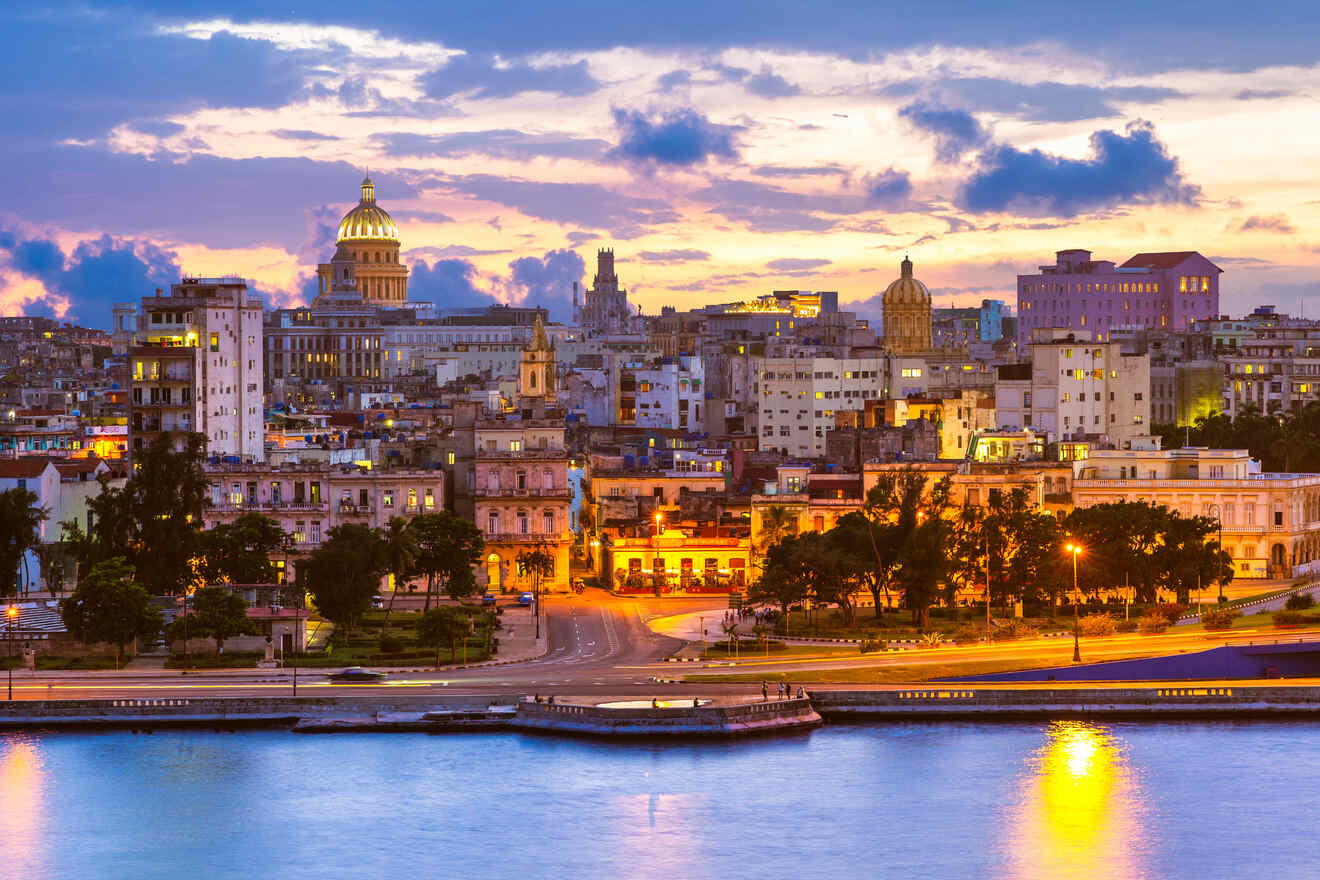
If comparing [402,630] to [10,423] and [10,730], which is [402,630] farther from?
[10,423]

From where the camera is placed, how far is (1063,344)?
465 feet

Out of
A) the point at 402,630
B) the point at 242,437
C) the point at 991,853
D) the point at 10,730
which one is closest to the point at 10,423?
the point at 242,437

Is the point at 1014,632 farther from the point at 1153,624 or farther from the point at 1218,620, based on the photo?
the point at 1218,620

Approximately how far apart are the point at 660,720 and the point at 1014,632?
19.9 metres

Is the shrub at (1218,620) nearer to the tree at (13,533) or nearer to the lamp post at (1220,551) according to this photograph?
the lamp post at (1220,551)

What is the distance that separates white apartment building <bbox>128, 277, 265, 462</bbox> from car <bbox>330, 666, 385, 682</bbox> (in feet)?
110

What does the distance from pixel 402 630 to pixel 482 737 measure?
16.8 metres

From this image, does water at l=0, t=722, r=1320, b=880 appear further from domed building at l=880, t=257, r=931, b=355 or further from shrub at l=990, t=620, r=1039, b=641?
domed building at l=880, t=257, r=931, b=355

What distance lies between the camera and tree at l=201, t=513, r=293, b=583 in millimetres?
94875

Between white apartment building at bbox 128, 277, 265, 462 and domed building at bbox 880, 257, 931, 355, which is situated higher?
domed building at bbox 880, 257, 931, 355

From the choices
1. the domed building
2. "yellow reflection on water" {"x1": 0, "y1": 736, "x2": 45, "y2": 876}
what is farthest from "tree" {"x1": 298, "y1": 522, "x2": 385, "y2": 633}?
the domed building

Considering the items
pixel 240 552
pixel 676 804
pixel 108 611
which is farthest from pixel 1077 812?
pixel 240 552

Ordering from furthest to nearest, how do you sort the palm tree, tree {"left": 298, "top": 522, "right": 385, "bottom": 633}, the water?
1. the palm tree
2. tree {"left": 298, "top": 522, "right": 385, "bottom": 633}
3. the water

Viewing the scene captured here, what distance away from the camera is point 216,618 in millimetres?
85375
